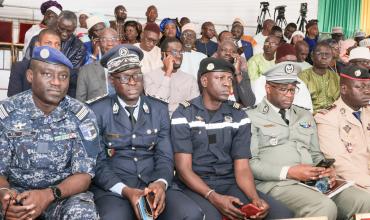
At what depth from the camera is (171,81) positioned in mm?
4648

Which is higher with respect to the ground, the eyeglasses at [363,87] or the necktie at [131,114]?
the eyeglasses at [363,87]

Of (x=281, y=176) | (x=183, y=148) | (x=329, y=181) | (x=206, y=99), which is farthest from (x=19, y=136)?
(x=329, y=181)

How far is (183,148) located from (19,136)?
1057 mm

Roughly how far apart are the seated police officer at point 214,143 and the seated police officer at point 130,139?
0.12 metres

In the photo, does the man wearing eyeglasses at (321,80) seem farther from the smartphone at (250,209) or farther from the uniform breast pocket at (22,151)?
the uniform breast pocket at (22,151)

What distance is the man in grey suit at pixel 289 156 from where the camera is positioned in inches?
132

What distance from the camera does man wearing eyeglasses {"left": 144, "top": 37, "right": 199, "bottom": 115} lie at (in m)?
4.50

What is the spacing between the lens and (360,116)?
13.1ft

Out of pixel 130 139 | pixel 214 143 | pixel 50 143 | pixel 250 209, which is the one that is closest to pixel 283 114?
pixel 214 143

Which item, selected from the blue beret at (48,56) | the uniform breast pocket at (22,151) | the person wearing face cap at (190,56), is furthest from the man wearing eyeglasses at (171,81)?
the uniform breast pocket at (22,151)

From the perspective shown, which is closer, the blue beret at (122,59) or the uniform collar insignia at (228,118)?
the blue beret at (122,59)

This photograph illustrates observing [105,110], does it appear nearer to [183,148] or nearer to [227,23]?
[183,148]

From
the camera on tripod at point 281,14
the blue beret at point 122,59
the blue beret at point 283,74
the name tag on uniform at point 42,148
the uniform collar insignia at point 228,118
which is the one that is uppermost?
the camera on tripod at point 281,14

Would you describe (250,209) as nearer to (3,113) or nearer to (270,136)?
(270,136)
